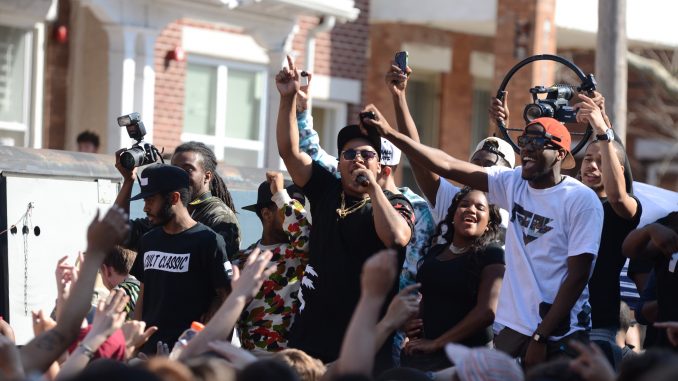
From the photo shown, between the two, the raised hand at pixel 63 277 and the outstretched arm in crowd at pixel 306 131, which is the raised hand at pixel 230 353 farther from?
the outstretched arm in crowd at pixel 306 131

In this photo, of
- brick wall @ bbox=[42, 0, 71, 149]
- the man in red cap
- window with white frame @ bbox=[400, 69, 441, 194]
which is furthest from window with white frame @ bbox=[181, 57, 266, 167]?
the man in red cap

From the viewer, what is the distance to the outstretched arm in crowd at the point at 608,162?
6.10 m

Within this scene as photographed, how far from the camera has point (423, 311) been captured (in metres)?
6.45

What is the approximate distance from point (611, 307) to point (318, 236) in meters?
1.47

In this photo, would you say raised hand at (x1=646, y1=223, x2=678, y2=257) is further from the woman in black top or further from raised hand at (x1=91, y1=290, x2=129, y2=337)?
raised hand at (x1=91, y1=290, x2=129, y2=337)

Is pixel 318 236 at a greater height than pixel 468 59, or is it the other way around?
pixel 468 59

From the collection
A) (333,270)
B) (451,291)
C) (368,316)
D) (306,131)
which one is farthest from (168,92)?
(368,316)

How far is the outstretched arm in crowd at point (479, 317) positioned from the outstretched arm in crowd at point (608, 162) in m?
0.64

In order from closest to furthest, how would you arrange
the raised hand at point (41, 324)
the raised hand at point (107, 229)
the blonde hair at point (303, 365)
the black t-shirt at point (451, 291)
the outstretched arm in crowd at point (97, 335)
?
1. the raised hand at point (107, 229)
2. the outstretched arm in crowd at point (97, 335)
3. the blonde hair at point (303, 365)
4. the raised hand at point (41, 324)
5. the black t-shirt at point (451, 291)

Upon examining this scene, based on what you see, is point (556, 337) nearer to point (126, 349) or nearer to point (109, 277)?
point (126, 349)

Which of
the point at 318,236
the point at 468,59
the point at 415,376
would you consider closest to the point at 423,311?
the point at 318,236

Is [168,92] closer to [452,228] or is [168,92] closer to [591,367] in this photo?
[452,228]

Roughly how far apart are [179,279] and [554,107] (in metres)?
2.05

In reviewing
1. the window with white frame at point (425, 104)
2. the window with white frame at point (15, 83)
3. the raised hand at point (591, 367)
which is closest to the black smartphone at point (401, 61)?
the raised hand at point (591, 367)
